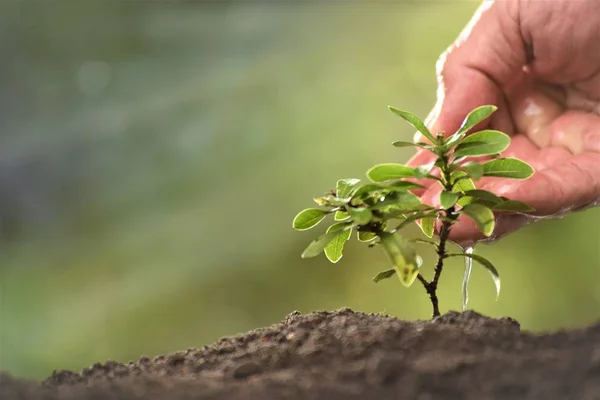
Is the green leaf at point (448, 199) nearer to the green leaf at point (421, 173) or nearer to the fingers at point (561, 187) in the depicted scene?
the green leaf at point (421, 173)

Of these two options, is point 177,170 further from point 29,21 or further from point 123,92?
point 29,21

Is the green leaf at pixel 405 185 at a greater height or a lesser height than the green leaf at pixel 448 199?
greater

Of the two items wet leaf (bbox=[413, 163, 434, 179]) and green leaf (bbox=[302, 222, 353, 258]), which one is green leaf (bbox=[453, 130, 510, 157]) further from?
green leaf (bbox=[302, 222, 353, 258])

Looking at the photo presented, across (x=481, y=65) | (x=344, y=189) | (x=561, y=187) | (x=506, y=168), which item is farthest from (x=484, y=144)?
(x=481, y=65)

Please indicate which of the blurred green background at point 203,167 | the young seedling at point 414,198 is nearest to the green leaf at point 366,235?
the young seedling at point 414,198

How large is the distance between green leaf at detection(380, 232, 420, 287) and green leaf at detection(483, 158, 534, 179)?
158 millimetres

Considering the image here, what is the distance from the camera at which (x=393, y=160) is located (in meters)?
1.54

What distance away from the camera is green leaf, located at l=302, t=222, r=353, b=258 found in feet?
2.36

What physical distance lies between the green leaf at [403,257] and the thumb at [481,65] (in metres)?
0.47

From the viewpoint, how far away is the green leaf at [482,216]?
0.69m

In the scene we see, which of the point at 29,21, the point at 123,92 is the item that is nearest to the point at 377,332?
the point at 123,92

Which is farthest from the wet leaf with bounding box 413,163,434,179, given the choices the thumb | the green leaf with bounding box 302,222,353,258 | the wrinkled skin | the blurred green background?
the blurred green background

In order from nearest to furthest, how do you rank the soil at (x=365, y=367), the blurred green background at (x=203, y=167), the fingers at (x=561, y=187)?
the soil at (x=365, y=367) → the fingers at (x=561, y=187) → the blurred green background at (x=203, y=167)

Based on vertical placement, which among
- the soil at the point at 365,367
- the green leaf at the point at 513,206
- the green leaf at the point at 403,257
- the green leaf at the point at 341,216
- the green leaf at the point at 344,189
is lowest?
the soil at the point at 365,367
